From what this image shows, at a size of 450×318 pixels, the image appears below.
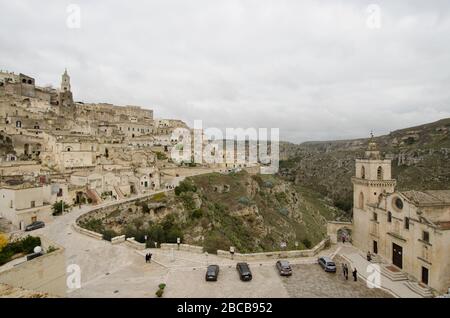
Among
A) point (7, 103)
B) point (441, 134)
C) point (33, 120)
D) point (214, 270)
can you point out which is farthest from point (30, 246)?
point (441, 134)

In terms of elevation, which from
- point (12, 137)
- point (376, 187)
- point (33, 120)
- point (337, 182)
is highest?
point (33, 120)

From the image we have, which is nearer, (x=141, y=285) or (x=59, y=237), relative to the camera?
(x=141, y=285)

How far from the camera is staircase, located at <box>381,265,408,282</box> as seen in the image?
18.2m

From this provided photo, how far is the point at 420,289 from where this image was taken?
16.6 m

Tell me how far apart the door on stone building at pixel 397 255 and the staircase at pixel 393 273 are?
450 mm

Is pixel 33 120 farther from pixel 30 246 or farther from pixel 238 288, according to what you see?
pixel 238 288

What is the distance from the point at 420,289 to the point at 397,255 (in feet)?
11.7

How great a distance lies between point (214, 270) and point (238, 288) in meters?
1.95

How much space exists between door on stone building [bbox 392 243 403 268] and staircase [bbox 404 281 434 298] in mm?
2049

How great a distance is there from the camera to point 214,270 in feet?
54.4

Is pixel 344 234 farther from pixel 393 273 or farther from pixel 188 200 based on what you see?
pixel 188 200

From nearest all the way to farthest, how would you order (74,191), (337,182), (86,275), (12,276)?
(12,276)
(86,275)
(74,191)
(337,182)

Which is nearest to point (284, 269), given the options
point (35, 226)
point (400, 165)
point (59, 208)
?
point (35, 226)

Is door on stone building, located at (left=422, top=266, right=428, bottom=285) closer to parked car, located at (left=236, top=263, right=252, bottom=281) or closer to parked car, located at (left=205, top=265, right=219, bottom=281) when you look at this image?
parked car, located at (left=236, top=263, right=252, bottom=281)
